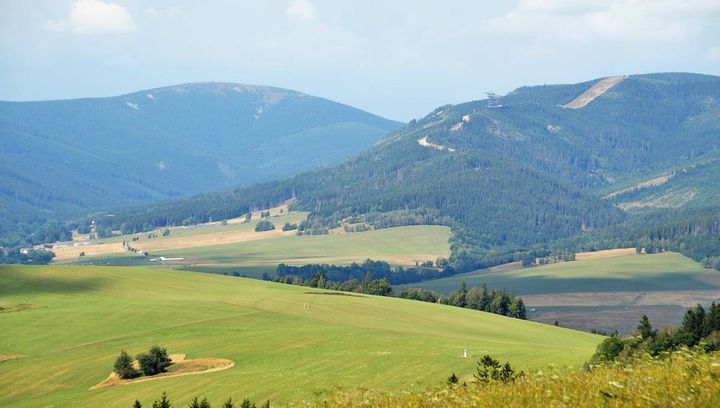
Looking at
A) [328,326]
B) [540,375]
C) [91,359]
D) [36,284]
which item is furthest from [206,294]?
[540,375]

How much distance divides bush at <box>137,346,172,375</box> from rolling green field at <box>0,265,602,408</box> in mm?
2720

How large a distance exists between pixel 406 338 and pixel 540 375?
204 ft

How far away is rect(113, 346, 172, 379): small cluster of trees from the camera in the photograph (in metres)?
78.4

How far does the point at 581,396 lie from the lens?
24031 millimetres

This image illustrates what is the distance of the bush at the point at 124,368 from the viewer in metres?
78.2

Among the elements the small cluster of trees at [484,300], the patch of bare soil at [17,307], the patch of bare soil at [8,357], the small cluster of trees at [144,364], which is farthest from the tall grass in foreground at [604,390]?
the small cluster of trees at [484,300]

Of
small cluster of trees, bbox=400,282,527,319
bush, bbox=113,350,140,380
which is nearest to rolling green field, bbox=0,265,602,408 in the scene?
bush, bbox=113,350,140,380

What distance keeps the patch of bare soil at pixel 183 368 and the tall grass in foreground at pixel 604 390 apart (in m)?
50.4

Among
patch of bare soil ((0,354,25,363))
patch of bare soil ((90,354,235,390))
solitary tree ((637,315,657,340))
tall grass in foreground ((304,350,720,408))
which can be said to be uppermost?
tall grass in foreground ((304,350,720,408))

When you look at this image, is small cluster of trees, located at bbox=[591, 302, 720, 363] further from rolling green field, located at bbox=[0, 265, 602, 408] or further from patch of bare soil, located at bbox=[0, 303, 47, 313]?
patch of bare soil, located at bbox=[0, 303, 47, 313]

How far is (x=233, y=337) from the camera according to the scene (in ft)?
307

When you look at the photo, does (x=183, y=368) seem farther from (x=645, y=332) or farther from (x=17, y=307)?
(x=17, y=307)

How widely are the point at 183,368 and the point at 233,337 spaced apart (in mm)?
14042

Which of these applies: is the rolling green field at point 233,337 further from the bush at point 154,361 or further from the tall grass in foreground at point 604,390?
the tall grass in foreground at point 604,390
